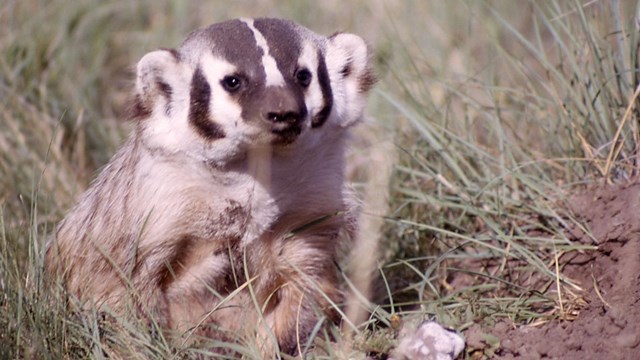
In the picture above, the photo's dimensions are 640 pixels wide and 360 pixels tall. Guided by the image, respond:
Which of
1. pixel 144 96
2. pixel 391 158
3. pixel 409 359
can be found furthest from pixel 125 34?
pixel 409 359

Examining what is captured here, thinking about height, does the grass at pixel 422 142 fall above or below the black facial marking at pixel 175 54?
below

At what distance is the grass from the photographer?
2.83 m

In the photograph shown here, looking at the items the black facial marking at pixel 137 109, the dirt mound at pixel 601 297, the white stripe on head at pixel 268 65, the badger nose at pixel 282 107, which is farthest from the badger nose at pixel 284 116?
the dirt mound at pixel 601 297

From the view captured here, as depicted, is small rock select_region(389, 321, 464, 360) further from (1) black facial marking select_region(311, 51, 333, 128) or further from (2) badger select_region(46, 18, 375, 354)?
(1) black facial marking select_region(311, 51, 333, 128)

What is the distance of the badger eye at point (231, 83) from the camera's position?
275 centimetres

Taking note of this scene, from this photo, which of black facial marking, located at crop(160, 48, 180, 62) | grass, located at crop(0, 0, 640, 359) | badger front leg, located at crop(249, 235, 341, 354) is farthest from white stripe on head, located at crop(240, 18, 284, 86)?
grass, located at crop(0, 0, 640, 359)

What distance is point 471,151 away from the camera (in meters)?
3.56

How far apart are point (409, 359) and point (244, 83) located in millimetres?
874

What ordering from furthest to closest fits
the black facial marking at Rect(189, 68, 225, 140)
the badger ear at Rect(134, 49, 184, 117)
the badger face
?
the badger ear at Rect(134, 49, 184, 117)
the black facial marking at Rect(189, 68, 225, 140)
the badger face

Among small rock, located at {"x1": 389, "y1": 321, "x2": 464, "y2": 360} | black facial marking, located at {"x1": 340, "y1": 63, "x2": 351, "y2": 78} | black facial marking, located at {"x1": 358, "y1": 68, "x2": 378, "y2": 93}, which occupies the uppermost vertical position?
black facial marking, located at {"x1": 340, "y1": 63, "x2": 351, "y2": 78}

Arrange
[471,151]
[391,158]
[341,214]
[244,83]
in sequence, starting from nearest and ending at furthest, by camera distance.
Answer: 1. [244,83]
2. [341,214]
3. [471,151]
4. [391,158]

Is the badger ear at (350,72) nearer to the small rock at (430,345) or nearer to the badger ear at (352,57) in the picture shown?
the badger ear at (352,57)

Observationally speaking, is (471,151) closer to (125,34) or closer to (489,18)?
(489,18)

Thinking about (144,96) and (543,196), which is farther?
(543,196)
